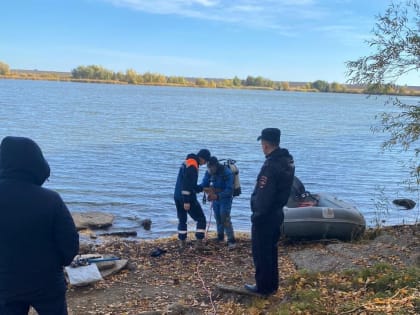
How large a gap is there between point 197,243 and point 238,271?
185 centimetres


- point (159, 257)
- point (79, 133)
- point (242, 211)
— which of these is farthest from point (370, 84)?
point (79, 133)

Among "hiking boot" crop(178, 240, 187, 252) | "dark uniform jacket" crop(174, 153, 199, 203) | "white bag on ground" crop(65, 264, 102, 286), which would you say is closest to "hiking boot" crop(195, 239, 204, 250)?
"hiking boot" crop(178, 240, 187, 252)

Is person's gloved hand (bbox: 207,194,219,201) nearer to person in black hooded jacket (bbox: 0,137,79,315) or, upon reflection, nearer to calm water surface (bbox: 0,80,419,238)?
calm water surface (bbox: 0,80,419,238)


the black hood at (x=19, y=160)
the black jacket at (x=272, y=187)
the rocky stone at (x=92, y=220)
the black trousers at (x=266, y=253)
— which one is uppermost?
the black hood at (x=19, y=160)

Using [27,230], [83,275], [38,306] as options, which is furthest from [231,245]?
[27,230]

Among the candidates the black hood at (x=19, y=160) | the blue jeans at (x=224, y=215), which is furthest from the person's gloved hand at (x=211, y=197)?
the black hood at (x=19, y=160)

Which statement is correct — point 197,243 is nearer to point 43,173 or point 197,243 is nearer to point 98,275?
point 98,275

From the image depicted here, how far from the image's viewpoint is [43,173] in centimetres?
368

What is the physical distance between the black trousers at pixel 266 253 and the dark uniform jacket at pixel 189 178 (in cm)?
288

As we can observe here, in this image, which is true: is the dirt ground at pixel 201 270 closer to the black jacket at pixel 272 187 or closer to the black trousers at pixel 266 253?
the black trousers at pixel 266 253

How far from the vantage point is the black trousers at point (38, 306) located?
3.68 m

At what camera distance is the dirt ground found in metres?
6.28

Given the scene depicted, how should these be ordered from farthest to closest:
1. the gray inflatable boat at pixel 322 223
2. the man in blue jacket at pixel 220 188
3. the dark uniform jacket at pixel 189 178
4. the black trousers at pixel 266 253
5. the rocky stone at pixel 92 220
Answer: the rocky stone at pixel 92 220 < the gray inflatable boat at pixel 322 223 < the man in blue jacket at pixel 220 188 < the dark uniform jacket at pixel 189 178 < the black trousers at pixel 266 253

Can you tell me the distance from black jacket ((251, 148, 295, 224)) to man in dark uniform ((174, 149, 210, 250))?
2952 millimetres
